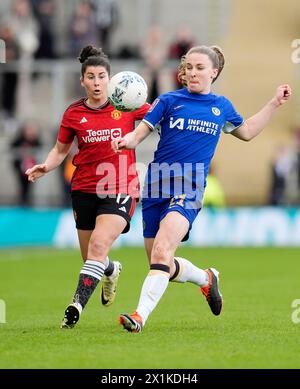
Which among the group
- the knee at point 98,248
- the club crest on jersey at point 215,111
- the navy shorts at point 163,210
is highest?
the club crest on jersey at point 215,111

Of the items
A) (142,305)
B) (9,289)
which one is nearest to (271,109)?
(142,305)

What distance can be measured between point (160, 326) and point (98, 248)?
0.95 metres

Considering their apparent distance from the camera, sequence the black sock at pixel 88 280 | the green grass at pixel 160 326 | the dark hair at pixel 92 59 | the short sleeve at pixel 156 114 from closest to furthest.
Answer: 1. the green grass at pixel 160 326
2. the short sleeve at pixel 156 114
3. the black sock at pixel 88 280
4. the dark hair at pixel 92 59

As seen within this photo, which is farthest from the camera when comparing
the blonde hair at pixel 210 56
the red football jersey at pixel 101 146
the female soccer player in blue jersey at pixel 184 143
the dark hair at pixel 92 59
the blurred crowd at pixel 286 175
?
the blurred crowd at pixel 286 175

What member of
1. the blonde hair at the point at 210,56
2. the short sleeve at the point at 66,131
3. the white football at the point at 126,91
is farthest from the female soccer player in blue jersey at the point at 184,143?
the short sleeve at the point at 66,131

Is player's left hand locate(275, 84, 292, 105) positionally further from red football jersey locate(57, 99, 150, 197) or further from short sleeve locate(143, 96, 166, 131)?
red football jersey locate(57, 99, 150, 197)

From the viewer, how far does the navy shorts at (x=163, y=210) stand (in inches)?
379

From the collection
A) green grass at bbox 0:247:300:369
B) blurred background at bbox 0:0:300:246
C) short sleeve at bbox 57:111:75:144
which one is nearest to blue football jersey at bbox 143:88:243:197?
short sleeve at bbox 57:111:75:144

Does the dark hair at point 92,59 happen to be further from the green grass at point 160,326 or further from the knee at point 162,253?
the green grass at point 160,326

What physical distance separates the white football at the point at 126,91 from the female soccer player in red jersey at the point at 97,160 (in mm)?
609

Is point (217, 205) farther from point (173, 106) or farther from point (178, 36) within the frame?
point (173, 106)

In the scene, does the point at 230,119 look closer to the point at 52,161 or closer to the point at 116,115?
the point at 116,115

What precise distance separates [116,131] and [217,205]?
49.0ft

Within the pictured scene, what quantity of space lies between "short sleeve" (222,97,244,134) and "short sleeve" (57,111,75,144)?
1.57 metres
